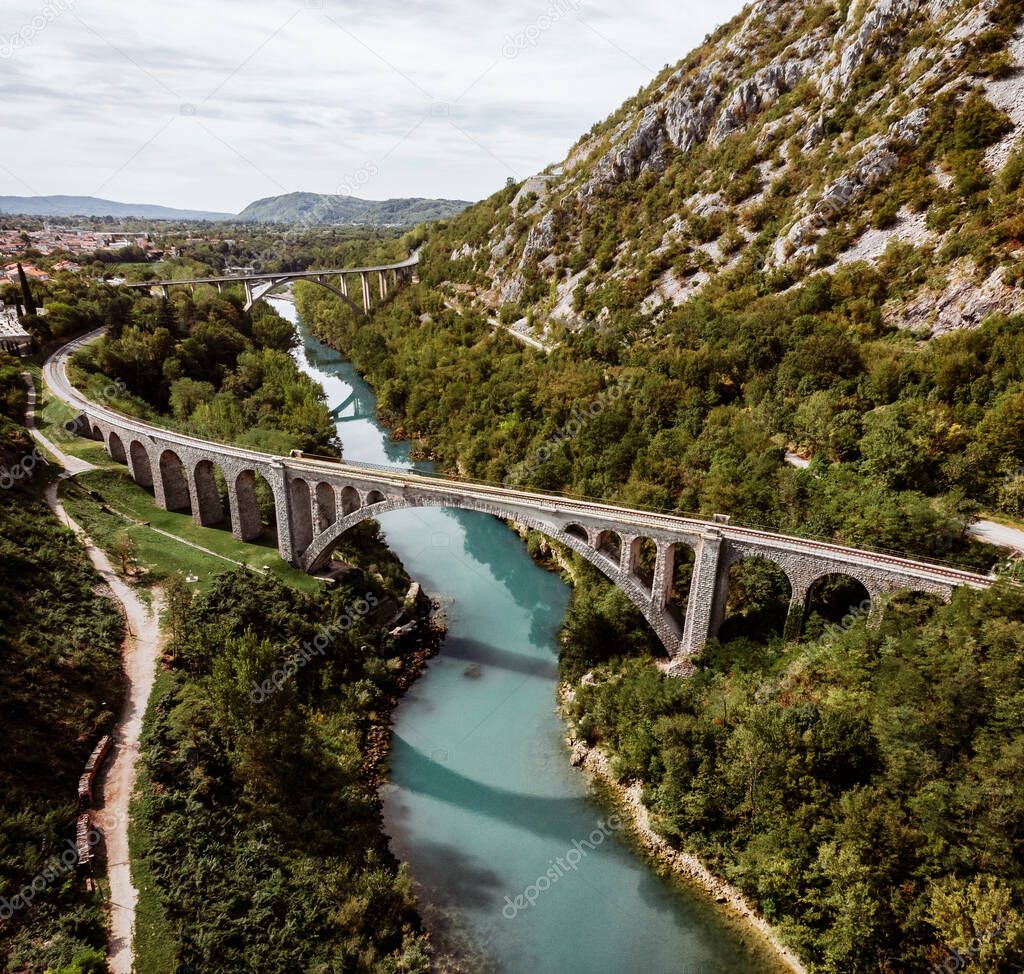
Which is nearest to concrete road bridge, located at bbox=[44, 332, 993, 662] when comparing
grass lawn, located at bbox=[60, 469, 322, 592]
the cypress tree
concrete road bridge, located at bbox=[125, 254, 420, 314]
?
grass lawn, located at bbox=[60, 469, 322, 592]

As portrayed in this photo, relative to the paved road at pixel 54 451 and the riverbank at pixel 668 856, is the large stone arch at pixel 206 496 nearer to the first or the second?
the paved road at pixel 54 451

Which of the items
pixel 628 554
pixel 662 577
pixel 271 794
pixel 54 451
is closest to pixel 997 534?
pixel 662 577

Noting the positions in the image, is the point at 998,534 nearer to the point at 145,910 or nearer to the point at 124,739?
the point at 145,910

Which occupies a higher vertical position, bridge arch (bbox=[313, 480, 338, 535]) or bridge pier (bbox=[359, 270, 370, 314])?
bridge pier (bbox=[359, 270, 370, 314])

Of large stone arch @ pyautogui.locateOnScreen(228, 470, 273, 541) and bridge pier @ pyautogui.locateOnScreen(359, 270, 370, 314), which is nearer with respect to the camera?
large stone arch @ pyautogui.locateOnScreen(228, 470, 273, 541)

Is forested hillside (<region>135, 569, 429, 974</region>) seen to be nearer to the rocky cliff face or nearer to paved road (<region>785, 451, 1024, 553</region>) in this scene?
paved road (<region>785, 451, 1024, 553</region>)

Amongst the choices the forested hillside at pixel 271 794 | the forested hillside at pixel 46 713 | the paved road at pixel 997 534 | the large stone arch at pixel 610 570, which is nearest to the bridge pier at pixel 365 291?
the forested hillside at pixel 46 713

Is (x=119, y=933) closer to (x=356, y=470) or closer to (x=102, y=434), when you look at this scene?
(x=356, y=470)
